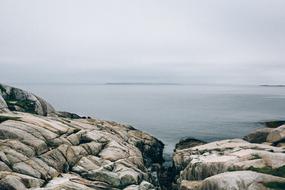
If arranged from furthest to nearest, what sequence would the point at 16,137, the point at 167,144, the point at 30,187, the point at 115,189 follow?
the point at 167,144
the point at 16,137
the point at 115,189
the point at 30,187

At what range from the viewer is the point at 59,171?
39625 mm

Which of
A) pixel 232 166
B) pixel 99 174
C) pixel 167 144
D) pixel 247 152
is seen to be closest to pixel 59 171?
pixel 99 174

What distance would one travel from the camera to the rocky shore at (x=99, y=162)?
34.5m

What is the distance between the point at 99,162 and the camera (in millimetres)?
42188

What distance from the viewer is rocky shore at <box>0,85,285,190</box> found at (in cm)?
3451

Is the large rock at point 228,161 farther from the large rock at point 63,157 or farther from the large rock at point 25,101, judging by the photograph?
the large rock at point 25,101

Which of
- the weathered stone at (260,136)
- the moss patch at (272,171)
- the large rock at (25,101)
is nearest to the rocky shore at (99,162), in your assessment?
the moss patch at (272,171)

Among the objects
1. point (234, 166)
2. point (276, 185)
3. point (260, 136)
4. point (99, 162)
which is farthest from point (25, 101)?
point (276, 185)

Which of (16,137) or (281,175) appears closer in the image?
(281,175)

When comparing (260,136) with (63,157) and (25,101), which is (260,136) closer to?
(63,157)

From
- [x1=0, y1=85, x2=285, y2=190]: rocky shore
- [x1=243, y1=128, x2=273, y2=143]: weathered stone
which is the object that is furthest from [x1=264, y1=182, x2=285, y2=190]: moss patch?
[x1=243, y1=128, x2=273, y2=143]: weathered stone

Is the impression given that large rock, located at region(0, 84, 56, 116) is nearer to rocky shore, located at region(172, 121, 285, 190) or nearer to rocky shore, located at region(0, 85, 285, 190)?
rocky shore, located at region(0, 85, 285, 190)

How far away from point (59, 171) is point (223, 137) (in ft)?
217

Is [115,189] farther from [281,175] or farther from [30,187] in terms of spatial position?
[281,175]
